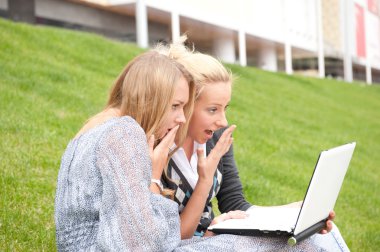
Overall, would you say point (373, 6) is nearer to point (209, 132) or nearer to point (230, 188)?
point (230, 188)

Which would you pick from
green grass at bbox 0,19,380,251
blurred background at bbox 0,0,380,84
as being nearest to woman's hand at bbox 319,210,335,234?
green grass at bbox 0,19,380,251

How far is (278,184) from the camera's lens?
23.8 ft

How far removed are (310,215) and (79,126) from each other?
17.0 feet

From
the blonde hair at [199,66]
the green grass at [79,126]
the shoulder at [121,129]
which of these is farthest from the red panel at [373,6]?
the shoulder at [121,129]

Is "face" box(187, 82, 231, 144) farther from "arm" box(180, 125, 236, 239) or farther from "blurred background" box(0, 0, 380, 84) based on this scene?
"blurred background" box(0, 0, 380, 84)

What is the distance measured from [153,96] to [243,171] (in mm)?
5059

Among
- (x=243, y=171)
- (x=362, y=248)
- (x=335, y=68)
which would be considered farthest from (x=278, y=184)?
(x=335, y=68)

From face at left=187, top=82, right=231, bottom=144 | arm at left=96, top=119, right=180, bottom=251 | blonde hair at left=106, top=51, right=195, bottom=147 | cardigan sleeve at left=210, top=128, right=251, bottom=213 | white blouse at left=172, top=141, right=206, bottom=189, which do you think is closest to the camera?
arm at left=96, top=119, right=180, bottom=251

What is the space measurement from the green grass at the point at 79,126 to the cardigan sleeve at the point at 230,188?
1.25 meters

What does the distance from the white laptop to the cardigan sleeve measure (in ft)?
1.91

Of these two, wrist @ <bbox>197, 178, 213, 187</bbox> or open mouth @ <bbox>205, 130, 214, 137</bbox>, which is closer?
wrist @ <bbox>197, 178, 213, 187</bbox>

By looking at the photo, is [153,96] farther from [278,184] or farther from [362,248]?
[278,184]

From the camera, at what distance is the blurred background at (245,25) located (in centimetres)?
2889

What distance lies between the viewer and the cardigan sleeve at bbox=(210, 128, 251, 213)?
11.5ft
